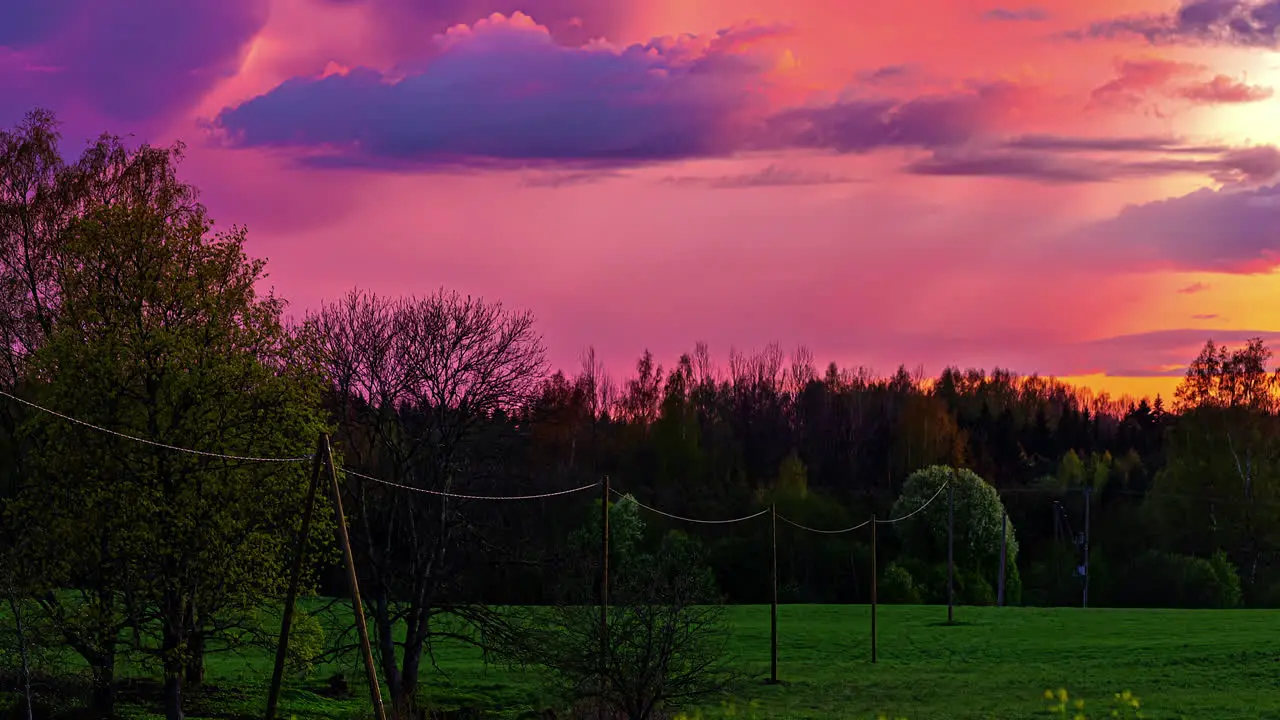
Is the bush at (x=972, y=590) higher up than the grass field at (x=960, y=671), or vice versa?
the bush at (x=972, y=590)

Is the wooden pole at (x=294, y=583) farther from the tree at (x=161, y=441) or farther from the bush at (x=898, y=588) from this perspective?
the bush at (x=898, y=588)

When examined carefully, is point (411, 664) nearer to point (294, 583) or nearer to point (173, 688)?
point (173, 688)

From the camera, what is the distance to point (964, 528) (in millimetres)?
97062

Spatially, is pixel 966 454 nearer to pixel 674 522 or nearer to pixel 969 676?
pixel 674 522

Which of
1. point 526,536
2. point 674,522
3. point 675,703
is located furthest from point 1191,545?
point 675,703

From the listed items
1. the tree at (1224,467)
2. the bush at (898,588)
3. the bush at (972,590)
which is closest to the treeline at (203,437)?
the bush at (898,588)

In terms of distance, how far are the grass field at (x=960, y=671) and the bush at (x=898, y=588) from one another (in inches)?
637

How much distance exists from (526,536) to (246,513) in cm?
1214

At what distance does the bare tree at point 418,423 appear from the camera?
4484 cm

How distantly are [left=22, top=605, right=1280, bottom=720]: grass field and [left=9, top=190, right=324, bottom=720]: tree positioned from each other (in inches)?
205

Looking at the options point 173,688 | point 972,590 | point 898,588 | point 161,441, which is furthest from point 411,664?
point 972,590

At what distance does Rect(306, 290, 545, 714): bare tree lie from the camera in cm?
4484

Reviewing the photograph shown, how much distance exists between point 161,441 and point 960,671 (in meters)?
A: 32.8

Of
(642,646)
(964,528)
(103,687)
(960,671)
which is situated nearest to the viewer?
(642,646)
